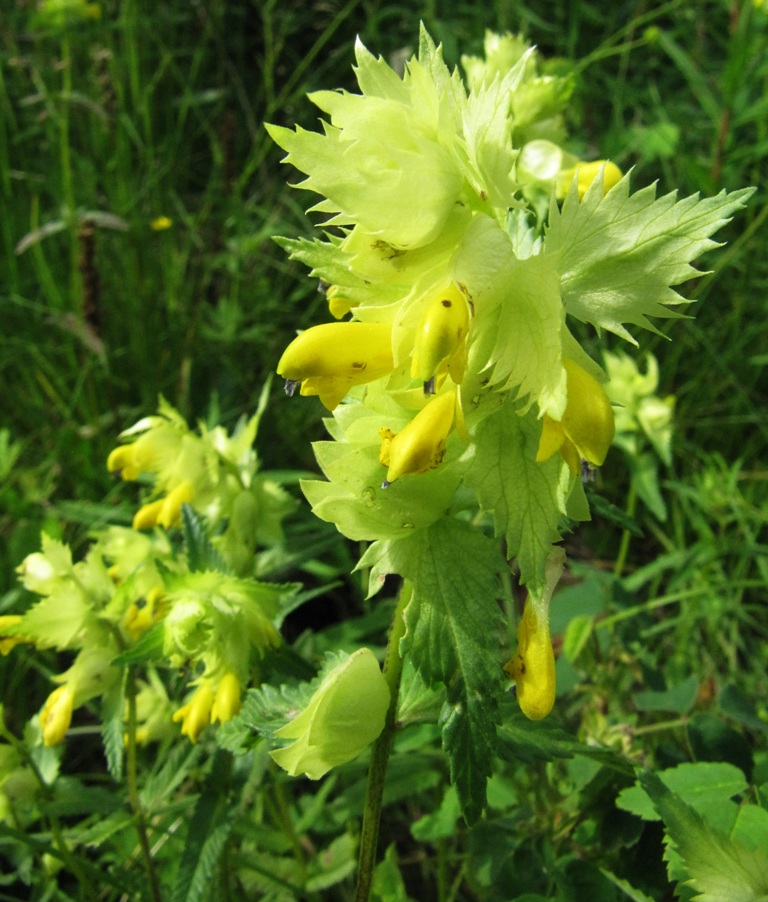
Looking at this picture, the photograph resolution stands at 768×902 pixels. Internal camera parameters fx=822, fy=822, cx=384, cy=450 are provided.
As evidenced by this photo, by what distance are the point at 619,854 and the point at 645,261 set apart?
71 centimetres

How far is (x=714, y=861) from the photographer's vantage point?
2.16 ft

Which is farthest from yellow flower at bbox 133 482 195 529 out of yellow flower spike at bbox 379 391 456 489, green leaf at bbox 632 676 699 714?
green leaf at bbox 632 676 699 714

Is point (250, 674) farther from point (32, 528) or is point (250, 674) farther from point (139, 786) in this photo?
point (32, 528)

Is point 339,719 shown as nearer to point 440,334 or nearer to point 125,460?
point 440,334

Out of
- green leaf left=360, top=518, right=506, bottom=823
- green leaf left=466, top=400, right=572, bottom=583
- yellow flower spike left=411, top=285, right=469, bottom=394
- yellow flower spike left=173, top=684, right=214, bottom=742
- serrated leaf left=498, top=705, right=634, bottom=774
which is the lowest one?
yellow flower spike left=173, top=684, right=214, bottom=742

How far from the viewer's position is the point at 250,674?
3.17ft

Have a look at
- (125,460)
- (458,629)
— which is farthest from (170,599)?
(458,629)

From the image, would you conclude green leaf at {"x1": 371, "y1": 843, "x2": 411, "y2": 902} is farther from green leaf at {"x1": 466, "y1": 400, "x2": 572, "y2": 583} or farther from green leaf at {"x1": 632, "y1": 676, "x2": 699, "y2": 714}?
green leaf at {"x1": 466, "y1": 400, "x2": 572, "y2": 583}

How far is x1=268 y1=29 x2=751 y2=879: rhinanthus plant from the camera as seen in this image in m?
0.57

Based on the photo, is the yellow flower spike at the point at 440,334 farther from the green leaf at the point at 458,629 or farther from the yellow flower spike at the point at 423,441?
the green leaf at the point at 458,629

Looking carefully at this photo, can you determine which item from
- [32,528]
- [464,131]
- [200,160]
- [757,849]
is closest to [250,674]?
[757,849]

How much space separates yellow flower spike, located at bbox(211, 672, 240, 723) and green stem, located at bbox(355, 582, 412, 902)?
210 millimetres

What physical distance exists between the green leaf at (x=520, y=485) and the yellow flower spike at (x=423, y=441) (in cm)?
5

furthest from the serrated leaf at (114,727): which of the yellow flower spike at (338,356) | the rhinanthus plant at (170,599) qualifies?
the yellow flower spike at (338,356)
